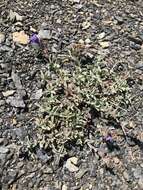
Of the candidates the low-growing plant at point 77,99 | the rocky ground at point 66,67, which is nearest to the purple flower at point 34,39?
the rocky ground at point 66,67

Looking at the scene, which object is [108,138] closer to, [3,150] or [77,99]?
[77,99]

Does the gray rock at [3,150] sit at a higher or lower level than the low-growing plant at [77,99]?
lower

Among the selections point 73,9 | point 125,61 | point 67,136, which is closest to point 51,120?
point 67,136

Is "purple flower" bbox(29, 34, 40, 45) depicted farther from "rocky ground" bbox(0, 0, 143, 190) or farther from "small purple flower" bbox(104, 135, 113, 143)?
"small purple flower" bbox(104, 135, 113, 143)

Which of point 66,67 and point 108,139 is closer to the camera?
point 108,139

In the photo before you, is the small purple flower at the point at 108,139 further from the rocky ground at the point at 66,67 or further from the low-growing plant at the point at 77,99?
the low-growing plant at the point at 77,99

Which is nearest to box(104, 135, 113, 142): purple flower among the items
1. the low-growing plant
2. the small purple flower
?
the small purple flower

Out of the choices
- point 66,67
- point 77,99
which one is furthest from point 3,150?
point 66,67


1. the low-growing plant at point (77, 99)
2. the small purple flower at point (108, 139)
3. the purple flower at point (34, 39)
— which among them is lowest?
the small purple flower at point (108, 139)
